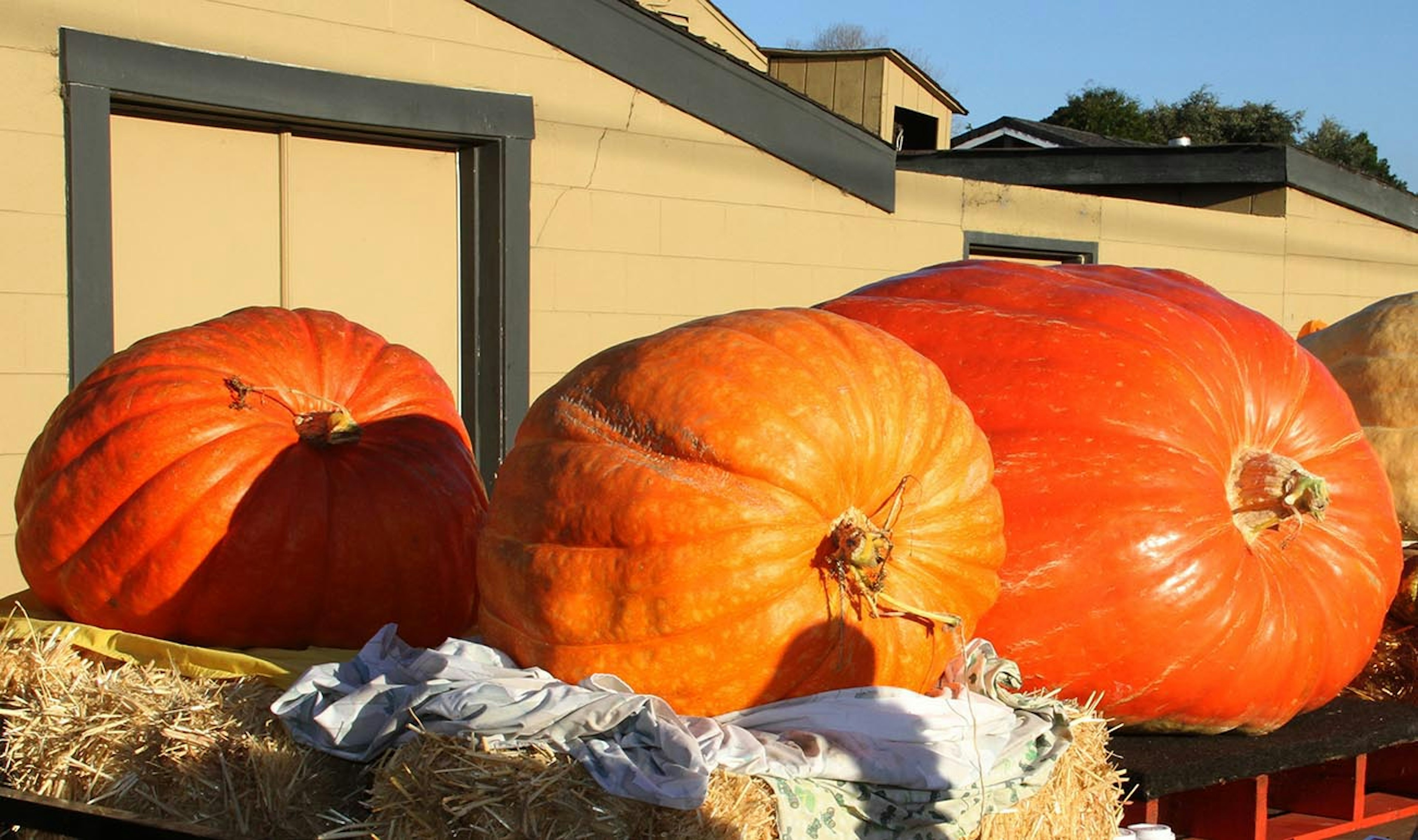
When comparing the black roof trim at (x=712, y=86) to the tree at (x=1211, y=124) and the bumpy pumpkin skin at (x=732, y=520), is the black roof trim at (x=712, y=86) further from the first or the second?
the tree at (x=1211, y=124)

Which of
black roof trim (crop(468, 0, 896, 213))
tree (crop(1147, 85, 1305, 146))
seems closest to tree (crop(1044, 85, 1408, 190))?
tree (crop(1147, 85, 1305, 146))

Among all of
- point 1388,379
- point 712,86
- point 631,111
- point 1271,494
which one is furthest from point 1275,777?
point 712,86

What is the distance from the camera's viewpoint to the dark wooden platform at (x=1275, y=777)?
2.63m

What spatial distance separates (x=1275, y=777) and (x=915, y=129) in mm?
20735

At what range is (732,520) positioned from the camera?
7.09 feet

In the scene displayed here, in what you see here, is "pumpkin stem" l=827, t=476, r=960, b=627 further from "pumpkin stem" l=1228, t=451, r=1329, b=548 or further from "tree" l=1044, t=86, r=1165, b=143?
"tree" l=1044, t=86, r=1165, b=143

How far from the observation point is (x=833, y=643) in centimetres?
222

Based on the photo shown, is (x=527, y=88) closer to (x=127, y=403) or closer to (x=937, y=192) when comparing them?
(x=937, y=192)

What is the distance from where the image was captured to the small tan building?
202 inches

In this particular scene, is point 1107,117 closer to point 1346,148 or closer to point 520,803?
point 1346,148

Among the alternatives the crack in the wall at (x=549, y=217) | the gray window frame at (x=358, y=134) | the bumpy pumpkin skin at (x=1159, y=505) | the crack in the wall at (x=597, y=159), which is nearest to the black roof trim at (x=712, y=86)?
the crack in the wall at (x=597, y=159)

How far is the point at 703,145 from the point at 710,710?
17.6ft

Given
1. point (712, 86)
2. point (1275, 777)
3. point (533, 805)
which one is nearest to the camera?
point (533, 805)

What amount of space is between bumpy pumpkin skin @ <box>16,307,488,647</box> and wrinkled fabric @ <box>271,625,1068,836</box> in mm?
496
